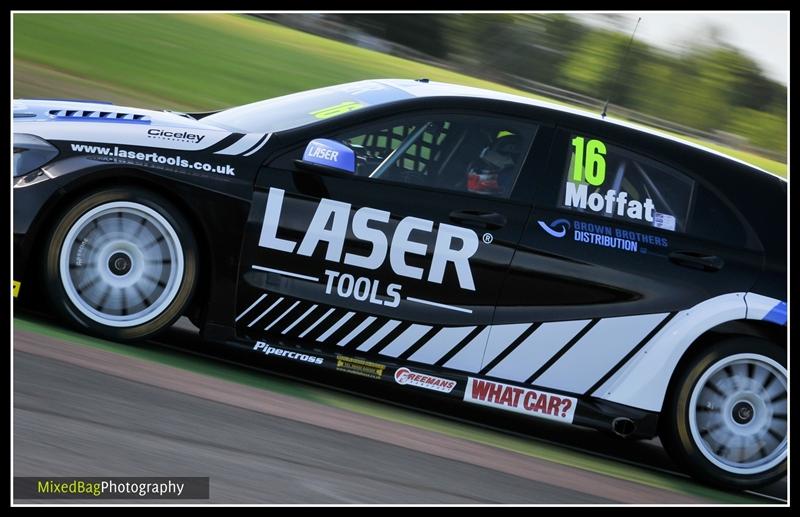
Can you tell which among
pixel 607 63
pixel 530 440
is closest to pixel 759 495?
pixel 530 440

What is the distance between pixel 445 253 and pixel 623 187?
3.48 feet

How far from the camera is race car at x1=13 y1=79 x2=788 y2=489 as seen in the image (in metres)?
5.25

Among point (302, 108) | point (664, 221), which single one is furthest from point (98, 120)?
point (664, 221)

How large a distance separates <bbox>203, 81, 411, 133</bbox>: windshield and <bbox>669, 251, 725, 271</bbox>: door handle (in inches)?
65.4

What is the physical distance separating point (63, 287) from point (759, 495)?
3.85 m

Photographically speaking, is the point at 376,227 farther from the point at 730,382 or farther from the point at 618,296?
the point at 730,382

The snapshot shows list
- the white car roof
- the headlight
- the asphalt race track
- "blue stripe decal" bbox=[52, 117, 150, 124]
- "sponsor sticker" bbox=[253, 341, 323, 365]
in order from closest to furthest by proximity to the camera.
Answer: the asphalt race track
the headlight
"sponsor sticker" bbox=[253, 341, 323, 365]
"blue stripe decal" bbox=[52, 117, 150, 124]
the white car roof

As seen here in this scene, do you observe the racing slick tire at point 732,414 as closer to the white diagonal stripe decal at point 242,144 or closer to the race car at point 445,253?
the race car at point 445,253

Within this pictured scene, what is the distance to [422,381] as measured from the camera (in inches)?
211

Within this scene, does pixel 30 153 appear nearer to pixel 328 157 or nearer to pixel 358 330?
pixel 328 157

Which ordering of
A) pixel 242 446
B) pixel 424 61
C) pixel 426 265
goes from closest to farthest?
1. pixel 242 446
2. pixel 426 265
3. pixel 424 61

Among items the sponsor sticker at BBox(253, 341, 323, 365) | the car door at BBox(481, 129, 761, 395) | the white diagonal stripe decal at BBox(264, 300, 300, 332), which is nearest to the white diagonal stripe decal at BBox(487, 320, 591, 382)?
the car door at BBox(481, 129, 761, 395)

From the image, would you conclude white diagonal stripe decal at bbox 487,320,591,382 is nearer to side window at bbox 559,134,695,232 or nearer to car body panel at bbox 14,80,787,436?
car body panel at bbox 14,80,787,436

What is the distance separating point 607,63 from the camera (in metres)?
15.4
